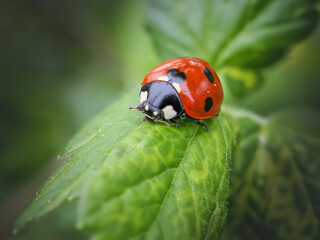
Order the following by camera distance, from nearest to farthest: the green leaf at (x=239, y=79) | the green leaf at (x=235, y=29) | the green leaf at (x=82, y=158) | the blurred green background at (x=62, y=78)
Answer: the green leaf at (x=82, y=158) < the green leaf at (x=235, y=29) < the green leaf at (x=239, y=79) < the blurred green background at (x=62, y=78)

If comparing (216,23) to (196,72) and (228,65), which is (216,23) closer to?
(228,65)

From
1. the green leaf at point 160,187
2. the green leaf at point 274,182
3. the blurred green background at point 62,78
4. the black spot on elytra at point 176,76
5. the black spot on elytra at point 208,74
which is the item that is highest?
the blurred green background at point 62,78

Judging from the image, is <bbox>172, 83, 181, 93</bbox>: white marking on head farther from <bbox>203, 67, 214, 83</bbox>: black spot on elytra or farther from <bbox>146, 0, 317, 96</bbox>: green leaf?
<bbox>146, 0, 317, 96</bbox>: green leaf

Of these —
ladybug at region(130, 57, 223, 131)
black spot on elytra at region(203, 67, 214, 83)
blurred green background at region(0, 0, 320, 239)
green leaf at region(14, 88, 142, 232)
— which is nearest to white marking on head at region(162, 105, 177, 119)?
ladybug at region(130, 57, 223, 131)

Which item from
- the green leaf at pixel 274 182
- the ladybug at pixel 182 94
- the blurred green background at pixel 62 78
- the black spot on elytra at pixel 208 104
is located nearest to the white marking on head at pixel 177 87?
the ladybug at pixel 182 94

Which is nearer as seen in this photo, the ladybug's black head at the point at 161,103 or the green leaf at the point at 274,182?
the ladybug's black head at the point at 161,103

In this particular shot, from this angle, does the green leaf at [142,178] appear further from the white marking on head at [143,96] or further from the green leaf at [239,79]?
the green leaf at [239,79]

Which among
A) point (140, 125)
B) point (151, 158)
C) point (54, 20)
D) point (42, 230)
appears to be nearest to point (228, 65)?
point (140, 125)
